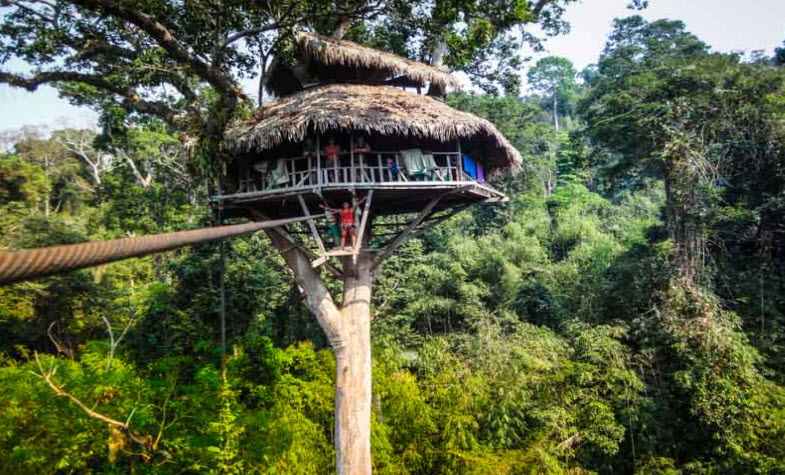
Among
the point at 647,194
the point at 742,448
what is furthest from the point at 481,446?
the point at 647,194

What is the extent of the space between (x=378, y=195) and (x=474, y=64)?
4739 millimetres

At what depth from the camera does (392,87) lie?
9.29m

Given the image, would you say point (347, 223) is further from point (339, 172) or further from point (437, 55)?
point (437, 55)

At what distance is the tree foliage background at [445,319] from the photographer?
7520 mm

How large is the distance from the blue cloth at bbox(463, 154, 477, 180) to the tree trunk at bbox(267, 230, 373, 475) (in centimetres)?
247

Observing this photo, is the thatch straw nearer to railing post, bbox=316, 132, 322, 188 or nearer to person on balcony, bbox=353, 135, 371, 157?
person on balcony, bbox=353, 135, 371, 157

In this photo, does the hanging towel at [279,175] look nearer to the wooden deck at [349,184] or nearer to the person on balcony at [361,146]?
the wooden deck at [349,184]

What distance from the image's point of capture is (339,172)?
7.61 metres

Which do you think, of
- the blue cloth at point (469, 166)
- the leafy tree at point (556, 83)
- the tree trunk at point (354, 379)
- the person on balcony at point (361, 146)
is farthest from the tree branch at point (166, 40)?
the leafy tree at point (556, 83)

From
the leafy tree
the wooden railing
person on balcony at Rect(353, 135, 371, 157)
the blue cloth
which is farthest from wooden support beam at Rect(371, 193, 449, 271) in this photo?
the leafy tree

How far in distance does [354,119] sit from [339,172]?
104cm

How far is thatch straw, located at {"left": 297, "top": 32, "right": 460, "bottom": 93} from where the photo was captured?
838 cm

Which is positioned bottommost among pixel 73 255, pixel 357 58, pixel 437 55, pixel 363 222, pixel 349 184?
pixel 73 255

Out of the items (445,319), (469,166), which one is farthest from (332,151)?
(445,319)
